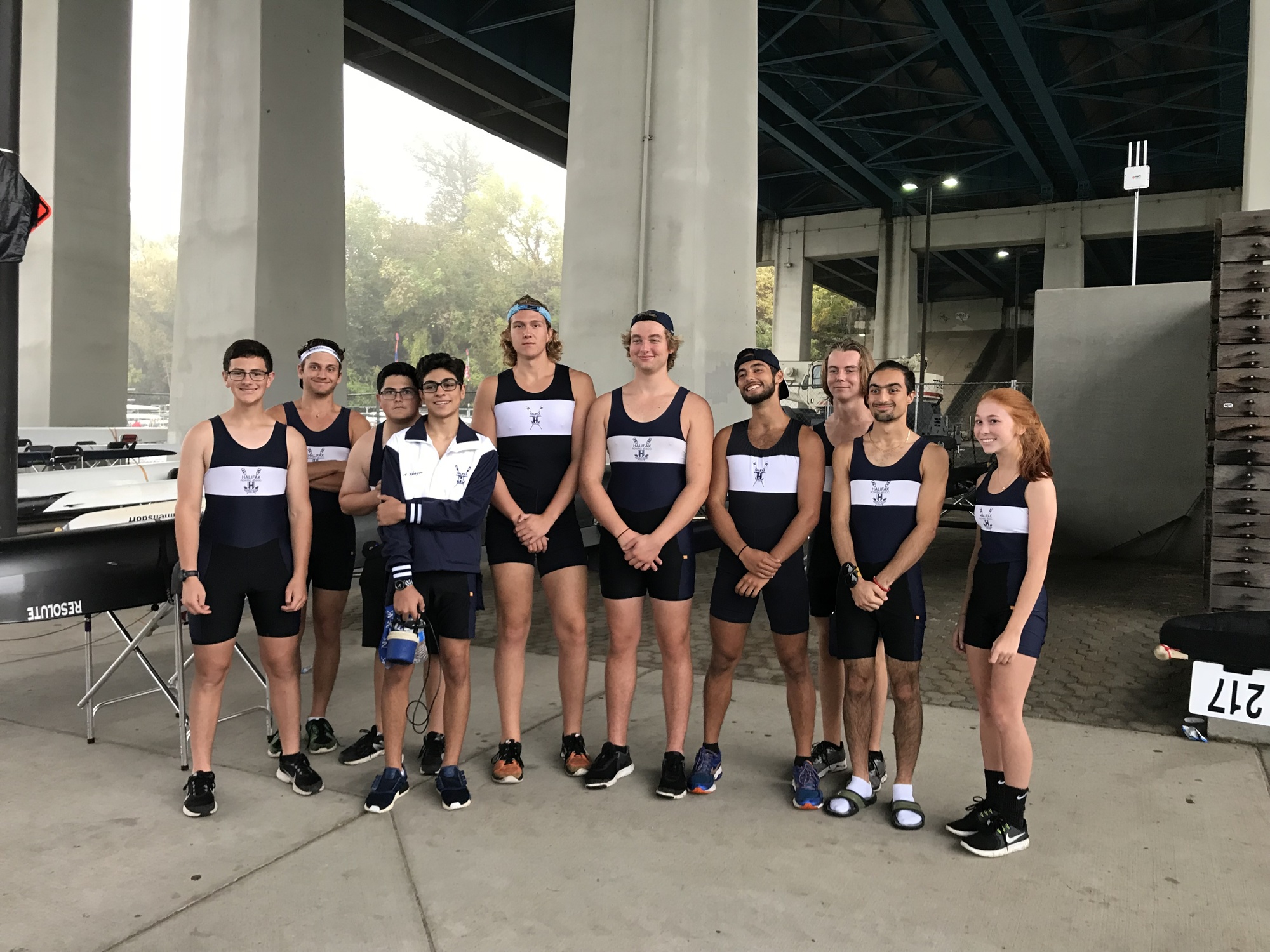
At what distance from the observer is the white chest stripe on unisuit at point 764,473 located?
4.04 metres

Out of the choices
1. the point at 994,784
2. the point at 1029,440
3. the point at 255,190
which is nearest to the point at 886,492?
the point at 1029,440

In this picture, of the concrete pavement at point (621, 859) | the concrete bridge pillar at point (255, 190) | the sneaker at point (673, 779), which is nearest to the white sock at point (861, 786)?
the concrete pavement at point (621, 859)

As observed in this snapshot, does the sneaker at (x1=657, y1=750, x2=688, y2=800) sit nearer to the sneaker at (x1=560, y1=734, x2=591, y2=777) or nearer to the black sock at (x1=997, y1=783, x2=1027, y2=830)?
the sneaker at (x1=560, y1=734, x2=591, y2=777)

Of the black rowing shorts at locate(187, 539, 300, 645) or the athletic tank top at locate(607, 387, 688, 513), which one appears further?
the athletic tank top at locate(607, 387, 688, 513)

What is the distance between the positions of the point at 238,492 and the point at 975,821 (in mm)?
3329

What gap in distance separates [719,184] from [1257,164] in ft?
16.5

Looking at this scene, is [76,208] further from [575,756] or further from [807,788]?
[807,788]

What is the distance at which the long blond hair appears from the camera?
341cm

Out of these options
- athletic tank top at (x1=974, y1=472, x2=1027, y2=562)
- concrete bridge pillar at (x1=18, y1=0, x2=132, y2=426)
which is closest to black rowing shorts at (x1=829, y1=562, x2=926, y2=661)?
athletic tank top at (x1=974, y1=472, x2=1027, y2=562)

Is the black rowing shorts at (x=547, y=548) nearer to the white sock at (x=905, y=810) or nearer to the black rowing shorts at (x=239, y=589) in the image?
the black rowing shorts at (x=239, y=589)

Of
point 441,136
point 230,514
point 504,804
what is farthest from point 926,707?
point 441,136

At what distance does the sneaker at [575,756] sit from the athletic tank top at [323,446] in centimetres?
165

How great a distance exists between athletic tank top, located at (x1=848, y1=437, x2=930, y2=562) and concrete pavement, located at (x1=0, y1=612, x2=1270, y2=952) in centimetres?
114

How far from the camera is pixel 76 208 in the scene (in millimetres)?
14883
